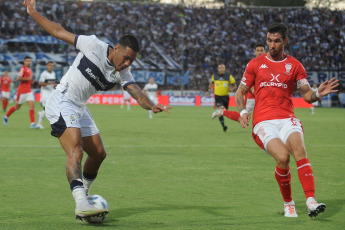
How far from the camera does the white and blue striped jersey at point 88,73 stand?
20.6 ft

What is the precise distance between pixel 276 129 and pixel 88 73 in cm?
224

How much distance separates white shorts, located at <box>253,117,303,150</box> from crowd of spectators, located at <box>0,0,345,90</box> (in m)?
43.7

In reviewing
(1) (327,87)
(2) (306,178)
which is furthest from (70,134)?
(1) (327,87)

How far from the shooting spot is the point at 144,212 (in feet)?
21.7

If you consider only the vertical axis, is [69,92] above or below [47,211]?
above

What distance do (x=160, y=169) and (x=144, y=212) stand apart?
3.87 meters

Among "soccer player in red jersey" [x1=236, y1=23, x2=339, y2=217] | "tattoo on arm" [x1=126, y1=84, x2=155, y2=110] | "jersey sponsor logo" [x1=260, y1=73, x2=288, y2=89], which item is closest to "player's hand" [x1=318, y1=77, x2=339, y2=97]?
"soccer player in red jersey" [x1=236, y1=23, x2=339, y2=217]

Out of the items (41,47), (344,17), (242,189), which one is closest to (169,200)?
(242,189)

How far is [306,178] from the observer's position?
631 centimetres

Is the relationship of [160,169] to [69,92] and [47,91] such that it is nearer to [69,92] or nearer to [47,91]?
[69,92]

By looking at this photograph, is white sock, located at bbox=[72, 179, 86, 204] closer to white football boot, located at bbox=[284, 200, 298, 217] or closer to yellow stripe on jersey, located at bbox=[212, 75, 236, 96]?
white football boot, located at bbox=[284, 200, 298, 217]

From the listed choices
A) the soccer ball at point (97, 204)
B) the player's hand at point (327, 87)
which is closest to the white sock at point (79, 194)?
the soccer ball at point (97, 204)

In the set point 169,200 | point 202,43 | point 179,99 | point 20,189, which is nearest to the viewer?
point 169,200

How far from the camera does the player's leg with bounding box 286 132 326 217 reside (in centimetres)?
615
